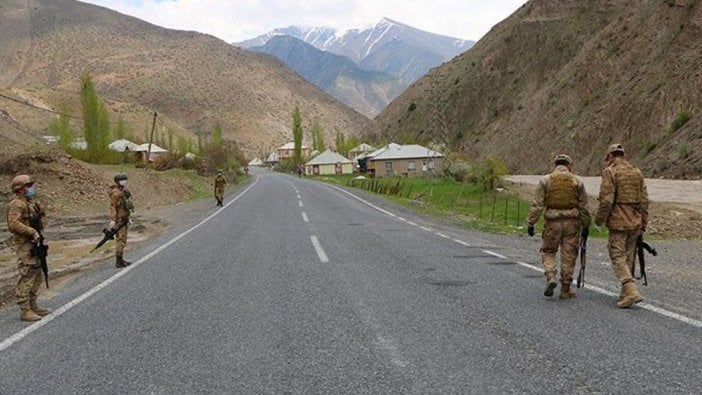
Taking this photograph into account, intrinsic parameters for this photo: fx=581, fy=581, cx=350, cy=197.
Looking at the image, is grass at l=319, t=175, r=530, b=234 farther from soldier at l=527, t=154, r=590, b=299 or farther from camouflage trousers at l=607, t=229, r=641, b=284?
camouflage trousers at l=607, t=229, r=641, b=284

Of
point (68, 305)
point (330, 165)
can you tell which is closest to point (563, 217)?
point (68, 305)

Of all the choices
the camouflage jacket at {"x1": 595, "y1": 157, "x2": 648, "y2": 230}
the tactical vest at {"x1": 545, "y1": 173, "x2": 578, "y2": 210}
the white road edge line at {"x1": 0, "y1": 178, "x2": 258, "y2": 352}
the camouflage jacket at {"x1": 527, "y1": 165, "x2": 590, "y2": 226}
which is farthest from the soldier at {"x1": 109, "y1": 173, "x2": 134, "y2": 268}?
the camouflage jacket at {"x1": 595, "y1": 157, "x2": 648, "y2": 230}

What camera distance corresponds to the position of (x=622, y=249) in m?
7.06

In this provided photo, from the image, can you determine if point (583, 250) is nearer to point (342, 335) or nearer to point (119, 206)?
point (342, 335)

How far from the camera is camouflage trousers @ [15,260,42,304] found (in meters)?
7.11

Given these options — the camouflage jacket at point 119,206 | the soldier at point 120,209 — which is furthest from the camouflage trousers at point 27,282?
the camouflage jacket at point 119,206

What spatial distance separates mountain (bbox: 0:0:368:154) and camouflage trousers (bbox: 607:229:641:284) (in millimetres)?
126678

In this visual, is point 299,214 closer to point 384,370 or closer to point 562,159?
point 562,159

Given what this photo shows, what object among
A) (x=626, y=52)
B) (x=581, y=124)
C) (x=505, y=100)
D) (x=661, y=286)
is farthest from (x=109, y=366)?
(x=505, y=100)

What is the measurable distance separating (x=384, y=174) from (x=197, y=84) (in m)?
85.2

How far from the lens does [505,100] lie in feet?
265

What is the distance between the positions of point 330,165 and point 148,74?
219ft

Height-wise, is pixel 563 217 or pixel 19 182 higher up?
pixel 19 182

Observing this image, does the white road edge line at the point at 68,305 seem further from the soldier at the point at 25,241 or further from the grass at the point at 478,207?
the grass at the point at 478,207
